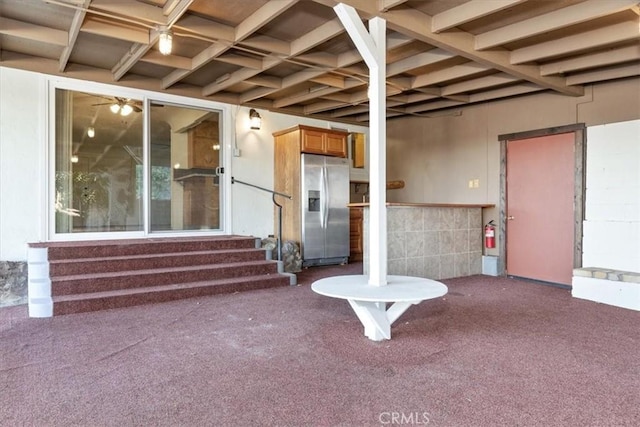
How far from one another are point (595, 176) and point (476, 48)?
227 cm

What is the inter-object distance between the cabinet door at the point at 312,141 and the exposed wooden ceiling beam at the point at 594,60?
3.15 metres

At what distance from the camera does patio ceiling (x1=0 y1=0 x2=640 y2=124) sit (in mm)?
3330

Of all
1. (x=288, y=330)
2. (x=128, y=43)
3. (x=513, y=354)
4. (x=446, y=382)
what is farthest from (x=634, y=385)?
(x=128, y=43)

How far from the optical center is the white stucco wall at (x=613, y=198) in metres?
4.35

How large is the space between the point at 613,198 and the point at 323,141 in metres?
3.93

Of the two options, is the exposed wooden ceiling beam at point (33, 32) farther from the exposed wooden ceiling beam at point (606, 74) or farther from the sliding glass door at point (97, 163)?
the exposed wooden ceiling beam at point (606, 74)

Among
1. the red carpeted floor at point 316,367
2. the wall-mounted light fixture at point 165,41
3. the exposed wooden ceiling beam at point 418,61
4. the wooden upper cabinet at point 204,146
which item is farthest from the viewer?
the wooden upper cabinet at point 204,146

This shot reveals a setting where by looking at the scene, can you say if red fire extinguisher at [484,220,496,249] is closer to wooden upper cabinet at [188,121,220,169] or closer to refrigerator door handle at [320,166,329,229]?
refrigerator door handle at [320,166,329,229]

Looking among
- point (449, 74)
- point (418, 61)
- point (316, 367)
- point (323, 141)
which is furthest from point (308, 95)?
point (316, 367)

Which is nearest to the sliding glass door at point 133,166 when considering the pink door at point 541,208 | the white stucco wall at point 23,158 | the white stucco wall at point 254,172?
the white stucco wall at point 23,158

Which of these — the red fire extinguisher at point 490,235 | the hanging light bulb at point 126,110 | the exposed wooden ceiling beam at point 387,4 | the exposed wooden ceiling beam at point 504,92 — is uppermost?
the exposed wooden ceiling beam at point 504,92

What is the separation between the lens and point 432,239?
208 inches

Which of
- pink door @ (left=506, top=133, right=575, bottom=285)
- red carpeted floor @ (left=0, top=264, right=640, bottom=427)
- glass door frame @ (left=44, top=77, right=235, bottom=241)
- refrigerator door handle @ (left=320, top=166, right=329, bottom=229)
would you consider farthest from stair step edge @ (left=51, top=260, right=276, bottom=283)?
pink door @ (left=506, top=133, right=575, bottom=285)

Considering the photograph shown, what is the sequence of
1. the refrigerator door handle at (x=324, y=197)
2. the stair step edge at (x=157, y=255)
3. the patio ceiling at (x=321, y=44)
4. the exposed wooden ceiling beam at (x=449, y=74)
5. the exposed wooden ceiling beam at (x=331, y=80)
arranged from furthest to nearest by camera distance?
the refrigerator door handle at (x=324, y=197) → the exposed wooden ceiling beam at (x=331, y=80) → the exposed wooden ceiling beam at (x=449, y=74) → the stair step edge at (x=157, y=255) → the patio ceiling at (x=321, y=44)
